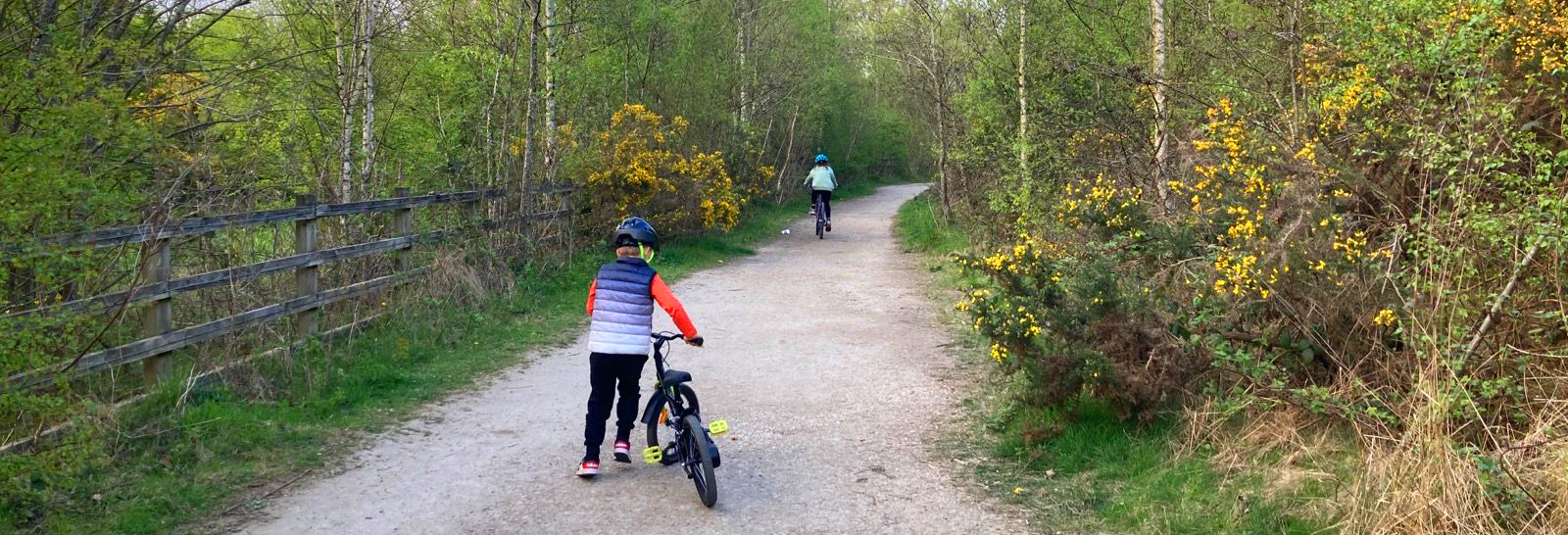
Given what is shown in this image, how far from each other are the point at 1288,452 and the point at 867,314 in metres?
7.02

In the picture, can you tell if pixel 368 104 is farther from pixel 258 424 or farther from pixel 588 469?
pixel 588 469

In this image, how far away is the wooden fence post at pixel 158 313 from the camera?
7.50m

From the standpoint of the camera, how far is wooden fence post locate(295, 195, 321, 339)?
957 cm

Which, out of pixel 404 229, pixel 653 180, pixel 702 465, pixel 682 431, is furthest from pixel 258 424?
pixel 653 180

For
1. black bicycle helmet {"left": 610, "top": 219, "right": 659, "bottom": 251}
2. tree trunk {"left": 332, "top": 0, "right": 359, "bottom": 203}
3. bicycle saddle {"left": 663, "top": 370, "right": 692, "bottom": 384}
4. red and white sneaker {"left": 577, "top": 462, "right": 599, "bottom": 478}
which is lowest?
red and white sneaker {"left": 577, "top": 462, "right": 599, "bottom": 478}

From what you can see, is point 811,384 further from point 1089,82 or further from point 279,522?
point 1089,82

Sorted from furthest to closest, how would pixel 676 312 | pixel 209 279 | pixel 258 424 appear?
pixel 209 279, pixel 258 424, pixel 676 312

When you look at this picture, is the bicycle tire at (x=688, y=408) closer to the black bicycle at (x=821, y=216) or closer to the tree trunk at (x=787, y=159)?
the black bicycle at (x=821, y=216)

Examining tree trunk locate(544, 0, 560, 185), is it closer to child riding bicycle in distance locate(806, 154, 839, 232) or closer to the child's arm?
child riding bicycle in distance locate(806, 154, 839, 232)

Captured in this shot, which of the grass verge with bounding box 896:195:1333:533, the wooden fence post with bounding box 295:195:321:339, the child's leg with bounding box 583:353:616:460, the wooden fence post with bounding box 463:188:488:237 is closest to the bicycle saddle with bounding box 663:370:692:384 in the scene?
the child's leg with bounding box 583:353:616:460

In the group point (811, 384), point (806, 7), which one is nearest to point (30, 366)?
point (811, 384)

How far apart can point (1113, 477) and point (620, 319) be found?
2.83 metres

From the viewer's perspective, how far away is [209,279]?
8125mm

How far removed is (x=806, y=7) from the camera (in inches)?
1374
